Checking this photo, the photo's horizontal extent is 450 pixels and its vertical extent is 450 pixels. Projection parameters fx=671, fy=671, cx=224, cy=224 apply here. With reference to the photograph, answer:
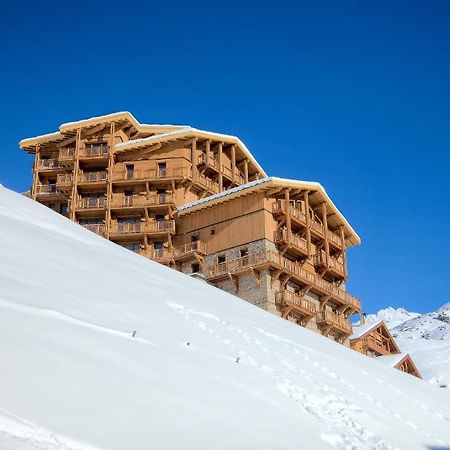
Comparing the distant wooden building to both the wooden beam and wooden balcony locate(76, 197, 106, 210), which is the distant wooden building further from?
wooden balcony locate(76, 197, 106, 210)

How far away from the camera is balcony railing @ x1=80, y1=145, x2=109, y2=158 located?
47.1 m

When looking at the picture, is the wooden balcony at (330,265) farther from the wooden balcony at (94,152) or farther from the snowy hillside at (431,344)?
the snowy hillside at (431,344)

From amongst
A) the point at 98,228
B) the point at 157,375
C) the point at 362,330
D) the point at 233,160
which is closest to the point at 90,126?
the point at 98,228

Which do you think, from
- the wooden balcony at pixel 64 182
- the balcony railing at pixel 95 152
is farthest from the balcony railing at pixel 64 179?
the balcony railing at pixel 95 152

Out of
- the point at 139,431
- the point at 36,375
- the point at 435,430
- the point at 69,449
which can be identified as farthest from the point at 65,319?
the point at 435,430

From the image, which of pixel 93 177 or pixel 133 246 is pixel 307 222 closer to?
pixel 133 246

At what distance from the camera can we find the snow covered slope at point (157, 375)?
241 inches

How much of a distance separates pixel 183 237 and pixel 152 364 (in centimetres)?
3478

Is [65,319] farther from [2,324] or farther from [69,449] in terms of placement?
[69,449]

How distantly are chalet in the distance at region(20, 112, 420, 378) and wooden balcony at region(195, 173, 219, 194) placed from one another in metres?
0.08

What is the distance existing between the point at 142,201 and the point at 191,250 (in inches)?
234

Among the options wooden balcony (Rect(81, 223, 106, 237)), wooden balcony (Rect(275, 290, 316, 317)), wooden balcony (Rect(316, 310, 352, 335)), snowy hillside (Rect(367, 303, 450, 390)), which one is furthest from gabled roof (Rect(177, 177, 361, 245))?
snowy hillside (Rect(367, 303, 450, 390))

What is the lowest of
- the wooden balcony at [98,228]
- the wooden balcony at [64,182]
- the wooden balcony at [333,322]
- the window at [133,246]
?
the wooden balcony at [333,322]

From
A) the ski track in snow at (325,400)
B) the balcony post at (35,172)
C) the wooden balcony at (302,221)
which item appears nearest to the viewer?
the ski track in snow at (325,400)
